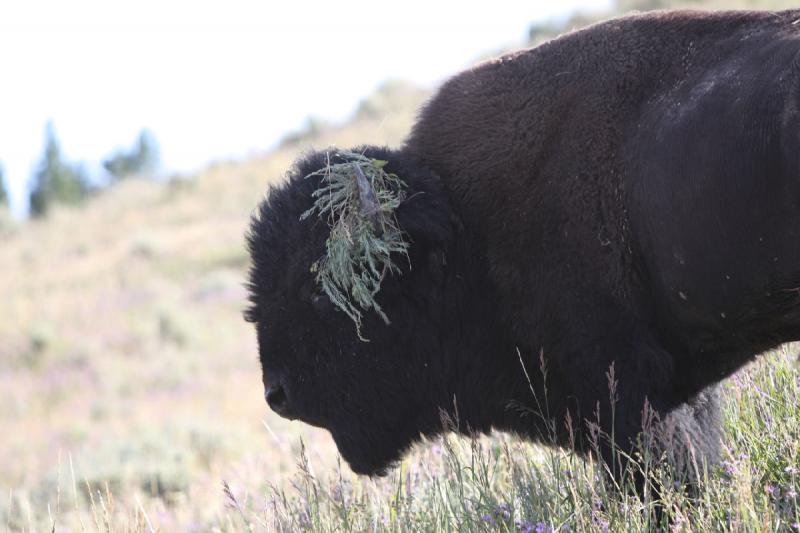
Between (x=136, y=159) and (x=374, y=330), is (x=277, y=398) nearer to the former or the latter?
(x=374, y=330)

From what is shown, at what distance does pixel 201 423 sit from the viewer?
13078mm

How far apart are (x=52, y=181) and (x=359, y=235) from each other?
52.6 metres

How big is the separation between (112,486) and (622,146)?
7.92 metres

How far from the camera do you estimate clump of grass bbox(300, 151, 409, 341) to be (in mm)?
3648

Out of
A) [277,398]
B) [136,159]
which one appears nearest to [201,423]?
[277,398]

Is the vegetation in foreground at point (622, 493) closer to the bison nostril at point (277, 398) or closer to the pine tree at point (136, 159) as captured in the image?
the bison nostril at point (277, 398)

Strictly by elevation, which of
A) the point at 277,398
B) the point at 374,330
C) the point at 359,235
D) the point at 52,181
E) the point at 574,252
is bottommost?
the point at 277,398

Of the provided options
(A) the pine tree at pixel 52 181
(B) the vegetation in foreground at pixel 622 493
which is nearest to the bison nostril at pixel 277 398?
(B) the vegetation in foreground at pixel 622 493

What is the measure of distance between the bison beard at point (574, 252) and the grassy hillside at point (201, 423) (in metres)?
0.25

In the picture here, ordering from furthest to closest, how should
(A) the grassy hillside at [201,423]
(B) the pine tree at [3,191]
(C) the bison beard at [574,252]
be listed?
(B) the pine tree at [3,191] → (A) the grassy hillside at [201,423] → (C) the bison beard at [574,252]

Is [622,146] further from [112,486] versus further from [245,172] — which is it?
[245,172]

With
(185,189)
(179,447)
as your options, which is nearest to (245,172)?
(185,189)

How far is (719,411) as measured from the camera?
12.0 feet

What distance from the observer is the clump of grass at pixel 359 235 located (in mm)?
3648
